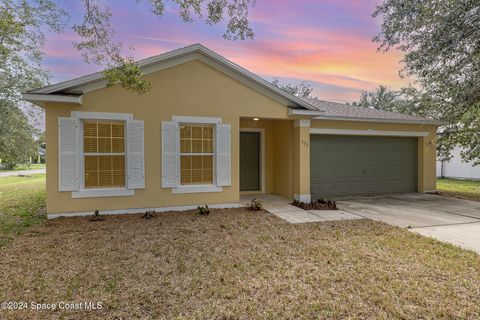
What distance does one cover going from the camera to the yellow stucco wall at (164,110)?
6758mm

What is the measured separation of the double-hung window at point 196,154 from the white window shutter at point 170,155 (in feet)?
0.94

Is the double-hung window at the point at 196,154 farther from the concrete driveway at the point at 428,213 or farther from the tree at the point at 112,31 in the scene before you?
the concrete driveway at the point at 428,213

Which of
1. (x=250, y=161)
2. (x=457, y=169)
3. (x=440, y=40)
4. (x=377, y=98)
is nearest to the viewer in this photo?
(x=440, y=40)


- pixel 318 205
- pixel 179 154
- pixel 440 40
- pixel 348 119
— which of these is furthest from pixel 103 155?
pixel 440 40

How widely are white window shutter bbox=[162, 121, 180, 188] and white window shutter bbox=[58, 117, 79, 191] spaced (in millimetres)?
2128

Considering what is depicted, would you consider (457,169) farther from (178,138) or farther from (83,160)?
(83,160)

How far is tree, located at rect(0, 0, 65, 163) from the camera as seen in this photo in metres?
8.22

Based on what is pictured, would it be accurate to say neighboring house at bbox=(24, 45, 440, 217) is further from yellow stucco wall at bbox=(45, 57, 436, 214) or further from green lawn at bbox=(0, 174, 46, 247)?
green lawn at bbox=(0, 174, 46, 247)

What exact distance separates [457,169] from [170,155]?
786 inches

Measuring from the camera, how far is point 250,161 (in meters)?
10.4

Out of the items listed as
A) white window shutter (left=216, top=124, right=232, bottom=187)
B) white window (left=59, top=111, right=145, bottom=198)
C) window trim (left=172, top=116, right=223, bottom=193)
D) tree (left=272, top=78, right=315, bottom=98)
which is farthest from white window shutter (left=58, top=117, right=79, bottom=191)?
tree (left=272, top=78, right=315, bottom=98)

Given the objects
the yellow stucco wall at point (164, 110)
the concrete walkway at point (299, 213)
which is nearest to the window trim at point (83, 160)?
the yellow stucco wall at point (164, 110)

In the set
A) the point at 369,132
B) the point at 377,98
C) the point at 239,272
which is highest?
the point at 377,98

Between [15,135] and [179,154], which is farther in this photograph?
[15,135]
